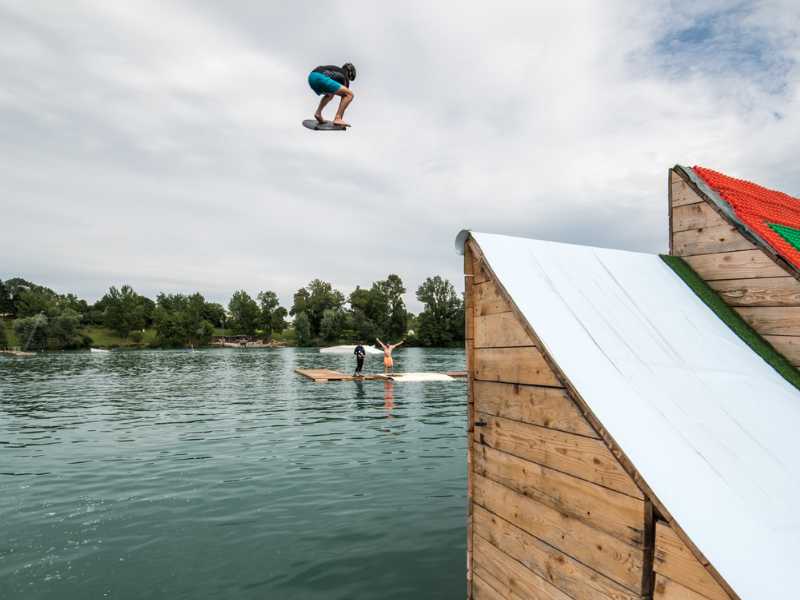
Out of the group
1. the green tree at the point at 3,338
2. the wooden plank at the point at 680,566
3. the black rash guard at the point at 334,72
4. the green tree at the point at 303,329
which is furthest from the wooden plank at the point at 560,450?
the green tree at the point at 3,338

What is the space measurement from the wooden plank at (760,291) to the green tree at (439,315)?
4553 inches

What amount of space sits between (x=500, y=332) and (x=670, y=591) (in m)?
2.56

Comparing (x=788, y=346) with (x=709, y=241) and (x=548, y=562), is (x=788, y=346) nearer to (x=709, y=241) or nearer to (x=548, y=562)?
(x=709, y=241)

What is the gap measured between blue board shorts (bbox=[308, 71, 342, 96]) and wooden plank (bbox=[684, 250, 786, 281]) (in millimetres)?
5991

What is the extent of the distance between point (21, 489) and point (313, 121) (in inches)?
461

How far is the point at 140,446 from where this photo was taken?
53.4 feet

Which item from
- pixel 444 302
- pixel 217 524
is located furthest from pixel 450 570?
pixel 444 302

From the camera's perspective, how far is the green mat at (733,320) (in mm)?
5254

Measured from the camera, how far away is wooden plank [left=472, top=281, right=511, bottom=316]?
4.97m

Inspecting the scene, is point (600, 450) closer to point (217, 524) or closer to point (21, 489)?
point (217, 524)

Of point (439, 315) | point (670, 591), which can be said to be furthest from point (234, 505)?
point (439, 315)

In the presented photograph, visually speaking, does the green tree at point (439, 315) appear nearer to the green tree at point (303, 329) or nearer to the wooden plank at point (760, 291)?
the green tree at point (303, 329)

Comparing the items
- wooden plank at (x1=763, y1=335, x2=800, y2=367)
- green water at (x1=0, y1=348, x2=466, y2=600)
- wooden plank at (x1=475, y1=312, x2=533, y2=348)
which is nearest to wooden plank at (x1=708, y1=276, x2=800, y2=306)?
wooden plank at (x1=763, y1=335, x2=800, y2=367)

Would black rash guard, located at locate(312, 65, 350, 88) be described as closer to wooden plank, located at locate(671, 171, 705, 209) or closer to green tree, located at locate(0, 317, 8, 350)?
wooden plank, located at locate(671, 171, 705, 209)
